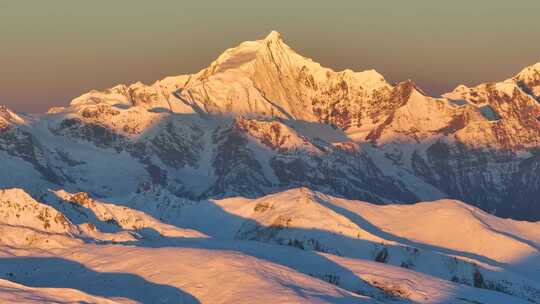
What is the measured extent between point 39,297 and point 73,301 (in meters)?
4.33

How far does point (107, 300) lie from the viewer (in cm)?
Result: 18762

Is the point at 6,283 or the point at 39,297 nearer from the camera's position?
the point at 39,297

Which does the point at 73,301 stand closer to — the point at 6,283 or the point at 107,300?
the point at 107,300

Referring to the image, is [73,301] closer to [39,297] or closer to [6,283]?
[39,297]

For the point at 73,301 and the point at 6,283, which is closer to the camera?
the point at 73,301

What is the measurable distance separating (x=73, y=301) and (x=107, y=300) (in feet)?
17.1

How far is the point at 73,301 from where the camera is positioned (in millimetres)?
183750

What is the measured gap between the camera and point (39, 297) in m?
185

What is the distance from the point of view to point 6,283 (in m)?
198

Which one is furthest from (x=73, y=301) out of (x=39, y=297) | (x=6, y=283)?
(x=6, y=283)

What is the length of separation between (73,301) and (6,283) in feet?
57.9

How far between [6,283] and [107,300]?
17.3 m

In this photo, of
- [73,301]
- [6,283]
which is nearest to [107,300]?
[73,301]
